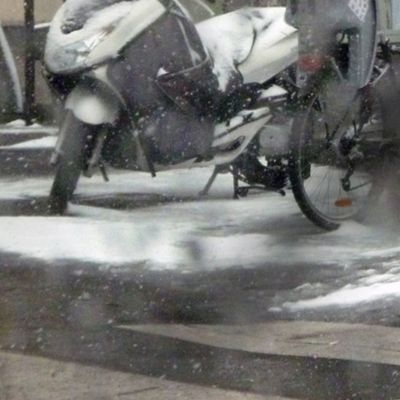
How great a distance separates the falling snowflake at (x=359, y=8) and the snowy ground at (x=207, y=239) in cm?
124

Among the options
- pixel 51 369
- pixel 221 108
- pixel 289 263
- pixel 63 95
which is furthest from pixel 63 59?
pixel 51 369

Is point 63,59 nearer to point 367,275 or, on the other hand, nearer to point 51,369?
point 367,275

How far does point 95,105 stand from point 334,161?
1477 mm

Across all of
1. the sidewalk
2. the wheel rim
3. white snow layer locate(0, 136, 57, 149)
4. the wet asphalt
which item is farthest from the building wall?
the wet asphalt

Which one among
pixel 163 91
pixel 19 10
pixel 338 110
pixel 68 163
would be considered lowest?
pixel 19 10

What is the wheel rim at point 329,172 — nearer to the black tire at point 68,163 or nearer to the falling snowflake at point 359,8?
the falling snowflake at point 359,8

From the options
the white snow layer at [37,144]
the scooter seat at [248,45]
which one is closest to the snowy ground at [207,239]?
the scooter seat at [248,45]

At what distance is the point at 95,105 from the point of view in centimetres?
845

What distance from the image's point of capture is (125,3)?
878cm

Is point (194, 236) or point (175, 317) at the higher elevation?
point (175, 317)

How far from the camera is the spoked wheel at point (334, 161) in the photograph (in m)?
8.59

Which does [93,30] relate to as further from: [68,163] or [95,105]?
[68,163]

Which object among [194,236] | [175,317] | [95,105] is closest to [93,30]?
[95,105]

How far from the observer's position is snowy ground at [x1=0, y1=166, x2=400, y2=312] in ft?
24.4
